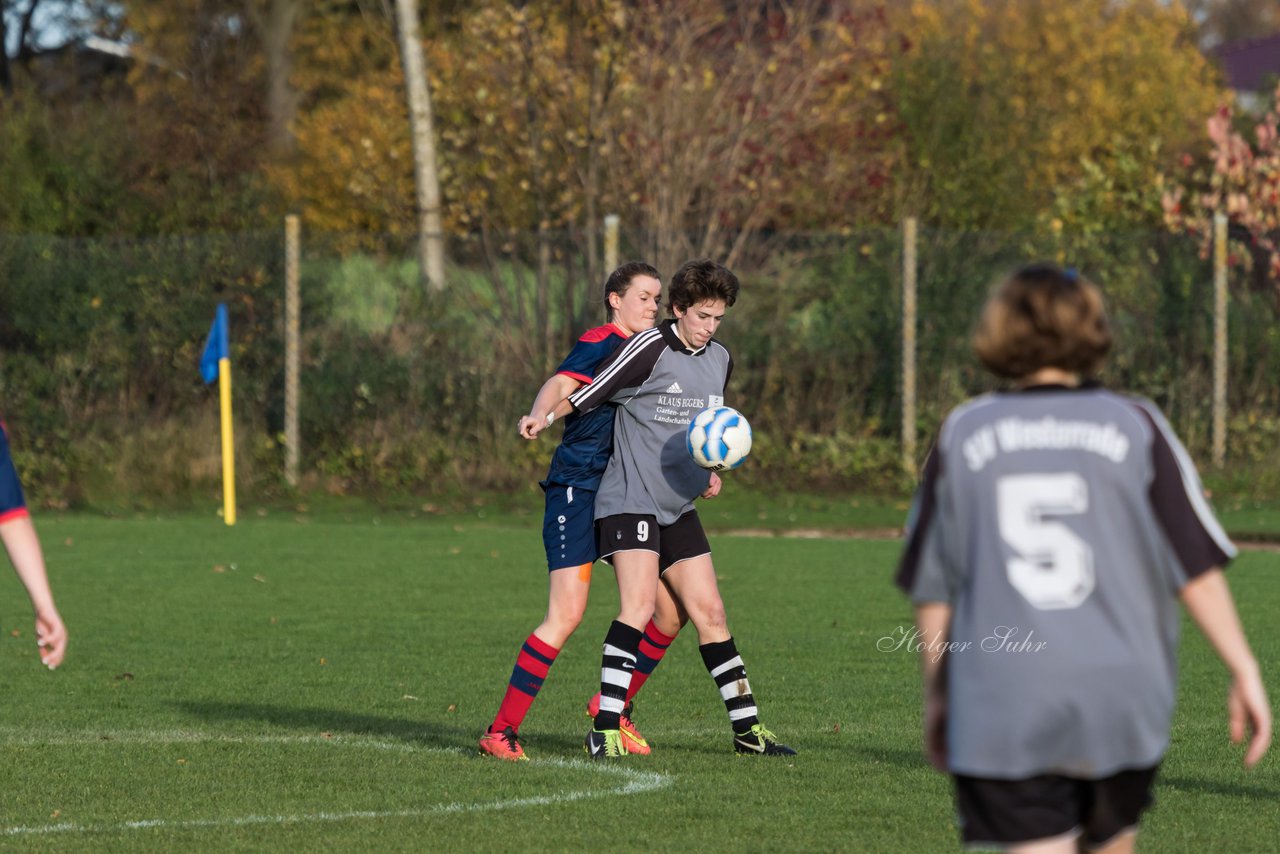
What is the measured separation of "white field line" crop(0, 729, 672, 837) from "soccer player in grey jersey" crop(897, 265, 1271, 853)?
9.91 feet

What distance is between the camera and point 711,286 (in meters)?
6.86

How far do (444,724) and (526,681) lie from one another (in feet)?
3.28

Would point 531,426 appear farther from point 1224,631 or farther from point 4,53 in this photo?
point 4,53

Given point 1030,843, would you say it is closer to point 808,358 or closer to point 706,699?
point 706,699

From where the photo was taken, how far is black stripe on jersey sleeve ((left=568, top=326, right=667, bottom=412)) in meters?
6.86

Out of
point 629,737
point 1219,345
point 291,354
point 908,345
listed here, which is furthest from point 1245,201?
point 629,737

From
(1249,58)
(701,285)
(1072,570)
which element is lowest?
(1072,570)

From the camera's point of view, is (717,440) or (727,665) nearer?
(717,440)

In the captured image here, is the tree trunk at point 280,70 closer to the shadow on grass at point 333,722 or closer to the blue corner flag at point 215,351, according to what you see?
the blue corner flag at point 215,351

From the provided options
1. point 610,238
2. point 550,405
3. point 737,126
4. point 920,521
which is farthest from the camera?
point 737,126

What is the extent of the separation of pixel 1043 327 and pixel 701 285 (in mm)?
3553

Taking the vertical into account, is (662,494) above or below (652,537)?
above

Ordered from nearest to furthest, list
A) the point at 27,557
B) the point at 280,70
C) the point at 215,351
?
1. the point at 27,557
2. the point at 215,351
3. the point at 280,70

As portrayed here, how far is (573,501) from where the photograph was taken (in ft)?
23.2
